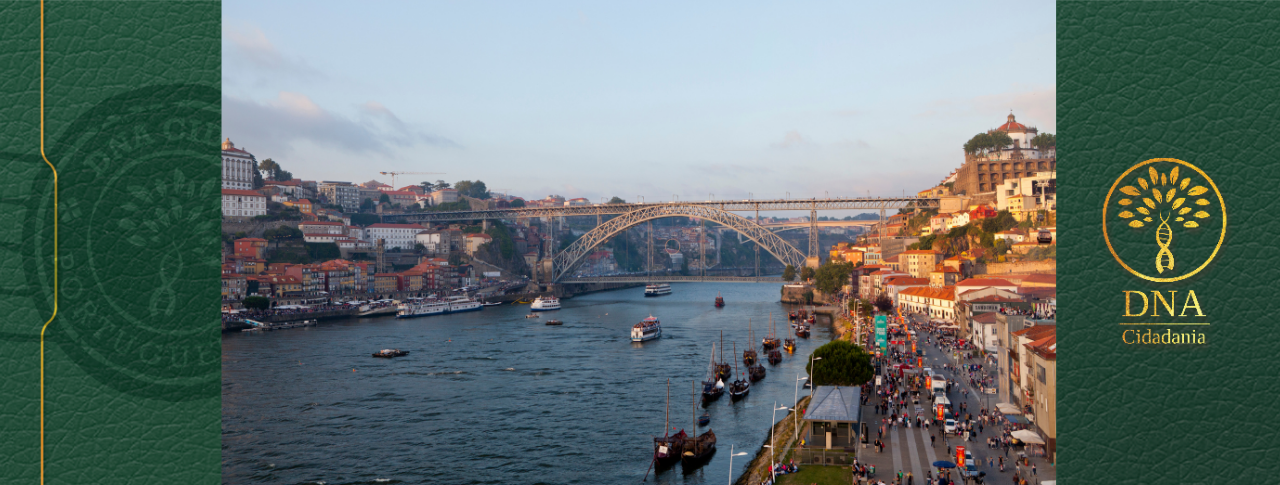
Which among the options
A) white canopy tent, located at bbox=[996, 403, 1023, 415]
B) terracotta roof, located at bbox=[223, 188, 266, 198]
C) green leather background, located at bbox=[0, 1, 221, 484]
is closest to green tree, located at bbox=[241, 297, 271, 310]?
terracotta roof, located at bbox=[223, 188, 266, 198]

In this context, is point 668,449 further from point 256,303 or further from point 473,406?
point 256,303

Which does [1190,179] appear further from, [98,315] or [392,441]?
[392,441]

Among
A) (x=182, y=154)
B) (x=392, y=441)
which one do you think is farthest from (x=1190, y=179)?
(x=392, y=441)

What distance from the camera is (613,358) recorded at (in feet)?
71.3

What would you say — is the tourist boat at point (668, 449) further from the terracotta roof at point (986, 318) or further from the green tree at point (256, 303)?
the green tree at point (256, 303)

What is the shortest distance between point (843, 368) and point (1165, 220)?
10611 millimetres

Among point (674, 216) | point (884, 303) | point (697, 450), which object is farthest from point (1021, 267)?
point (674, 216)

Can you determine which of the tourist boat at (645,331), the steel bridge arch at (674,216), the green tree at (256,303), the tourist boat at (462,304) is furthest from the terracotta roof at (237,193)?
the tourist boat at (645,331)

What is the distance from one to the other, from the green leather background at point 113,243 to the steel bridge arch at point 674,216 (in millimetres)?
42160

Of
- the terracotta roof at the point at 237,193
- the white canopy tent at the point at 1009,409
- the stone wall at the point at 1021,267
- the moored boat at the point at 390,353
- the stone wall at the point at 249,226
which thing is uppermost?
the terracotta roof at the point at 237,193

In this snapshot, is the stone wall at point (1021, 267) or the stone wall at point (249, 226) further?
the stone wall at point (249, 226)

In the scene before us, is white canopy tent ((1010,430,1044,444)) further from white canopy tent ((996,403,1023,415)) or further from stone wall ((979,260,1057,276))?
stone wall ((979,260,1057,276))

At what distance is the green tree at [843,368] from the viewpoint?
41.4ft

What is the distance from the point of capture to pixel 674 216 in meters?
48.9
